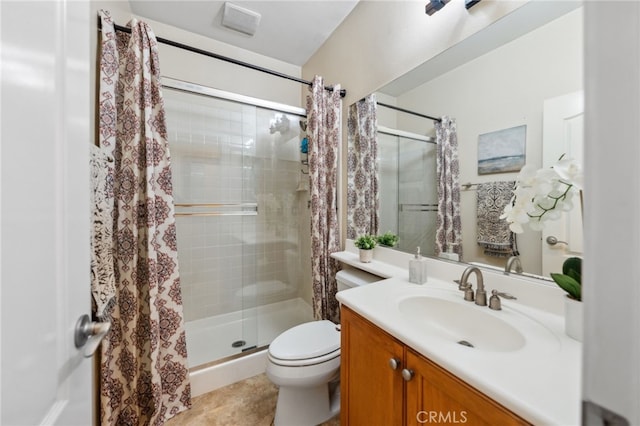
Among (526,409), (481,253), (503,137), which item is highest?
(503,137)

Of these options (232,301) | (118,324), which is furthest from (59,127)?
(232,301)

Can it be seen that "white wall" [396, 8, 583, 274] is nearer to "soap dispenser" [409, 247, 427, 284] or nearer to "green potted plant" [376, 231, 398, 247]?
"soap dispenser" [409, 247, 427, 284]

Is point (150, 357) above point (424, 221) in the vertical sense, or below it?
below

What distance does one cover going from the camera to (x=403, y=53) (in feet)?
4.38

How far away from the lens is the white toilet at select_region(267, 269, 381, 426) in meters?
1.15

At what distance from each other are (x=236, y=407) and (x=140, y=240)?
1.10m

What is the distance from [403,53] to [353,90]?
45cm

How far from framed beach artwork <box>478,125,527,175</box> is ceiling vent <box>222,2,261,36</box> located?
178 centimetres

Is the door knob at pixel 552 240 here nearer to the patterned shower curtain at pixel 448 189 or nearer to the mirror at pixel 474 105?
the mirror at pixel 474 105

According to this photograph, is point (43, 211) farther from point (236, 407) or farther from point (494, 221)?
point (236, 407)

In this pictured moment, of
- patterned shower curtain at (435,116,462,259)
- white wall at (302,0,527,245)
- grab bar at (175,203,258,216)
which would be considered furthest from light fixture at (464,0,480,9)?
grab bar at (175,203,258,216)

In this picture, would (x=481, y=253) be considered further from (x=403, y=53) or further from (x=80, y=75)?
(x=80, y=75)

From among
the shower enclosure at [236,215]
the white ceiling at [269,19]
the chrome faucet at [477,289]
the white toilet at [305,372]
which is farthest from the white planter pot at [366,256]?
the white ceiling at [269,19]

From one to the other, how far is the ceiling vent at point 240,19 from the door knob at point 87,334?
2017mm
